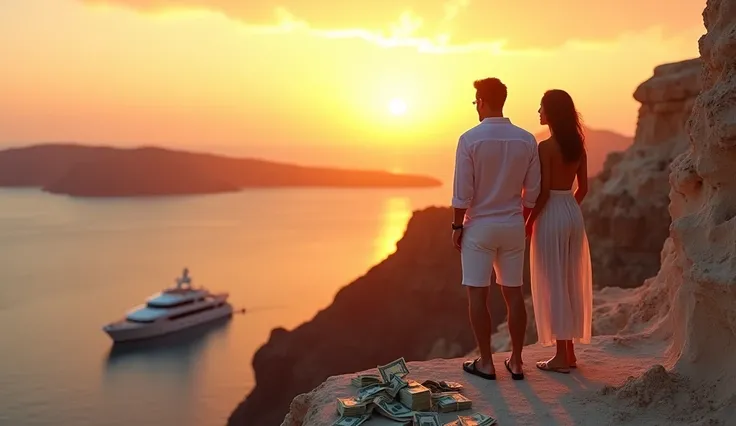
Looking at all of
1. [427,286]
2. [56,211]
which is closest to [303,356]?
[427,286]

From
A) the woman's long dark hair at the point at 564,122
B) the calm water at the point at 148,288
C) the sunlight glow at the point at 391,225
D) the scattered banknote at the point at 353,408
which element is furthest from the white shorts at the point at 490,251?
the sunlight glow at the point at 391,225

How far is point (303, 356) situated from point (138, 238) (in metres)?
51.1

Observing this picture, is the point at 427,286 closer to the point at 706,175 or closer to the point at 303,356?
the point at 303,356

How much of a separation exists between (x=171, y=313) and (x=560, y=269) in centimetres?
Result: 3489

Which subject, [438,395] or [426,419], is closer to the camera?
[426,419]

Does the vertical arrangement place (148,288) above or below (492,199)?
below

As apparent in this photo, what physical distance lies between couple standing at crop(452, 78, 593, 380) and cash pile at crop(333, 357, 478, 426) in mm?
589

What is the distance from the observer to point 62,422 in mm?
27312

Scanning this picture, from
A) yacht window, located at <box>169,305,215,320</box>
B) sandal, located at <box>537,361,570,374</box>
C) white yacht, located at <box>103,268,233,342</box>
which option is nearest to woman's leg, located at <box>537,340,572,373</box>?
sandal, located at <box>537,361,570,374</box>

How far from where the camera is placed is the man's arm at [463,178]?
4309 millimetres

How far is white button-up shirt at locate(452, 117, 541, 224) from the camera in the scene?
431cm

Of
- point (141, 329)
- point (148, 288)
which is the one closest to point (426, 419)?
point (141, 329)

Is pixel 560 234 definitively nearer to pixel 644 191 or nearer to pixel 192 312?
pixel 644 191

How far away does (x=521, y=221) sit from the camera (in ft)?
14.5
